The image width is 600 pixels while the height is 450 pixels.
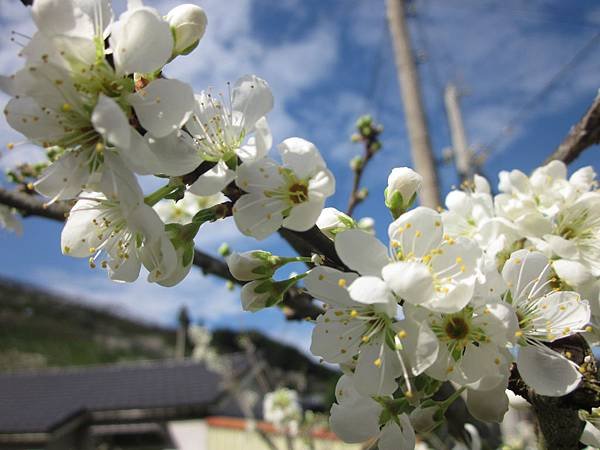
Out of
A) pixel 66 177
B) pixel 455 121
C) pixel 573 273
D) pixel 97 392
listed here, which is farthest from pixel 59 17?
pixel 97 392

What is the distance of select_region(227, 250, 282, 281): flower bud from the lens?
2.72 ft

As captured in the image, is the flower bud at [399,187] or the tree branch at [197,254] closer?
the flower bud at [399,187]

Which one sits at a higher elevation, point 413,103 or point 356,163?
point 413,103

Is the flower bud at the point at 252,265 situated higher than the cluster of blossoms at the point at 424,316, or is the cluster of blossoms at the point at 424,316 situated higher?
the flower bud at the point at 252,265

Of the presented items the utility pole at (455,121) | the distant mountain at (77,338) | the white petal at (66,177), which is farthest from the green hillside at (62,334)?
the white petal at (66,177)

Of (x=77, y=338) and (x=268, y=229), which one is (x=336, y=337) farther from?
(x=77, y=338)

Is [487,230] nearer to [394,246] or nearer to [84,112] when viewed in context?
[394,246]

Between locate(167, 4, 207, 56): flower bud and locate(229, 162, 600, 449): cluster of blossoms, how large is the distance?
14.8 inches

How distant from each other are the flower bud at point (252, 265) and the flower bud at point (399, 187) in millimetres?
240

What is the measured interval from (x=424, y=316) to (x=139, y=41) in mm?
602

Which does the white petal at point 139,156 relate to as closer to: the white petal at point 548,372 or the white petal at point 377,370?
the white petal at point 377,370

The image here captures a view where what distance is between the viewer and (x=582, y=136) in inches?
65.1

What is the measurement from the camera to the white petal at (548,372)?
2.53ft

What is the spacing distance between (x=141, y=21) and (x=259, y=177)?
0.95ft
